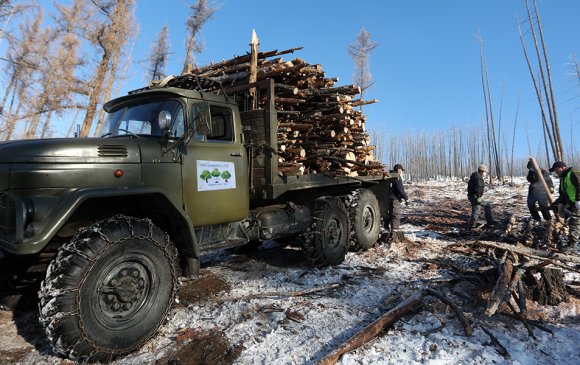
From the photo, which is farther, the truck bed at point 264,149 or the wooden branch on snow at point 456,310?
the truck bed at point 264,149

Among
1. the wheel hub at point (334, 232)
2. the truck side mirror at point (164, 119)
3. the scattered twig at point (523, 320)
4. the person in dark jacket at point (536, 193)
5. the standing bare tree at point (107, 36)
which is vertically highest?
the standing bare tree at point (107, 36)

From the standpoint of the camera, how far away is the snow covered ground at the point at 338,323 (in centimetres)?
317

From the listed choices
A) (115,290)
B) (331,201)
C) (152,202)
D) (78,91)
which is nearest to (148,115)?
(152,202)

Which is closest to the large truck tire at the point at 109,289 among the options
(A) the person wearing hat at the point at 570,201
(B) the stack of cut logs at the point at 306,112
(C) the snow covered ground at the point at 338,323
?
(C) the snow covered ground at the point at 338,323

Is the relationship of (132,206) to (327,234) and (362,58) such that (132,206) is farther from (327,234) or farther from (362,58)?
(362,58)

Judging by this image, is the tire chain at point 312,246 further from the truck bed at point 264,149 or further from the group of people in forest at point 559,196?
the group of people in forest at point 559,196

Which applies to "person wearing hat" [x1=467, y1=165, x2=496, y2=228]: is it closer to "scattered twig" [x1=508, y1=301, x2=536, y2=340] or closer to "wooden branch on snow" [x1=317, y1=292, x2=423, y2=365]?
"scattered twig" [x1=508, y1=301, x2=536, y2=340]

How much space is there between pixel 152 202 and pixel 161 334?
138 cm

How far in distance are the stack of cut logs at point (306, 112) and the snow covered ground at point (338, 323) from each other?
198 centimetres

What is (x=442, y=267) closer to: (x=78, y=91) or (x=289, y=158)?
(x=289, y=158)

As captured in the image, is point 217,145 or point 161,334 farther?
point 217,145

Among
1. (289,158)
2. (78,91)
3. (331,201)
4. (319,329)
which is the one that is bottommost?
(319,329)

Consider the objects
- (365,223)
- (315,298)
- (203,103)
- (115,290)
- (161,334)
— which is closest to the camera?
(115,290)

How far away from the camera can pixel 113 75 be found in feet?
51.6
